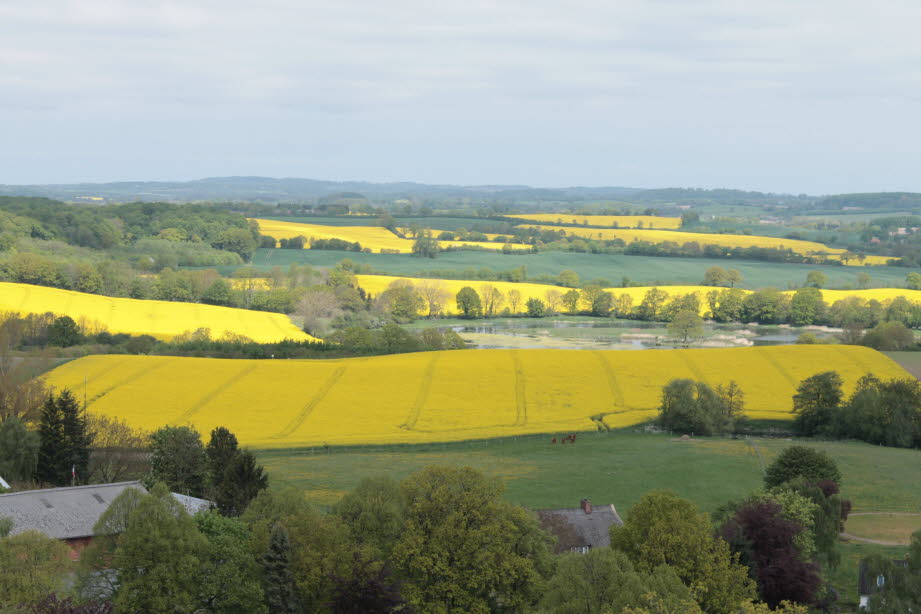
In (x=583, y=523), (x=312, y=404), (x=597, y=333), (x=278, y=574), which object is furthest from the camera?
(x=597, y=333)

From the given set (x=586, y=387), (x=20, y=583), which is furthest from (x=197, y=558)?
(x=586, y=387)

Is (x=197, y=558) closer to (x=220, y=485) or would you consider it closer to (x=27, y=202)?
(x=220, y=485)

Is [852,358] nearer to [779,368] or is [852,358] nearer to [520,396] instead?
[779,368]

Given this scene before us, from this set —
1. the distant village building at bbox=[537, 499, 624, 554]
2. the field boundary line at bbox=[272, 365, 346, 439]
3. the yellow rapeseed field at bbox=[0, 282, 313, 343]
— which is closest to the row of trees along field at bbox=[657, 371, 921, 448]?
the field boundary line at bbox=[272, 365, 346, 439]

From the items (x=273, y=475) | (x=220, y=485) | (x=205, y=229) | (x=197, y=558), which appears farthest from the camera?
(x=205, y=229)

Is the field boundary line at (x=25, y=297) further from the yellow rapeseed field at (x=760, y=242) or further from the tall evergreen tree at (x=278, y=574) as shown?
the yellow rapeseed field at (x=760, y=242)

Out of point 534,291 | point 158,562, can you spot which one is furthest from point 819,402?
point 534,291
